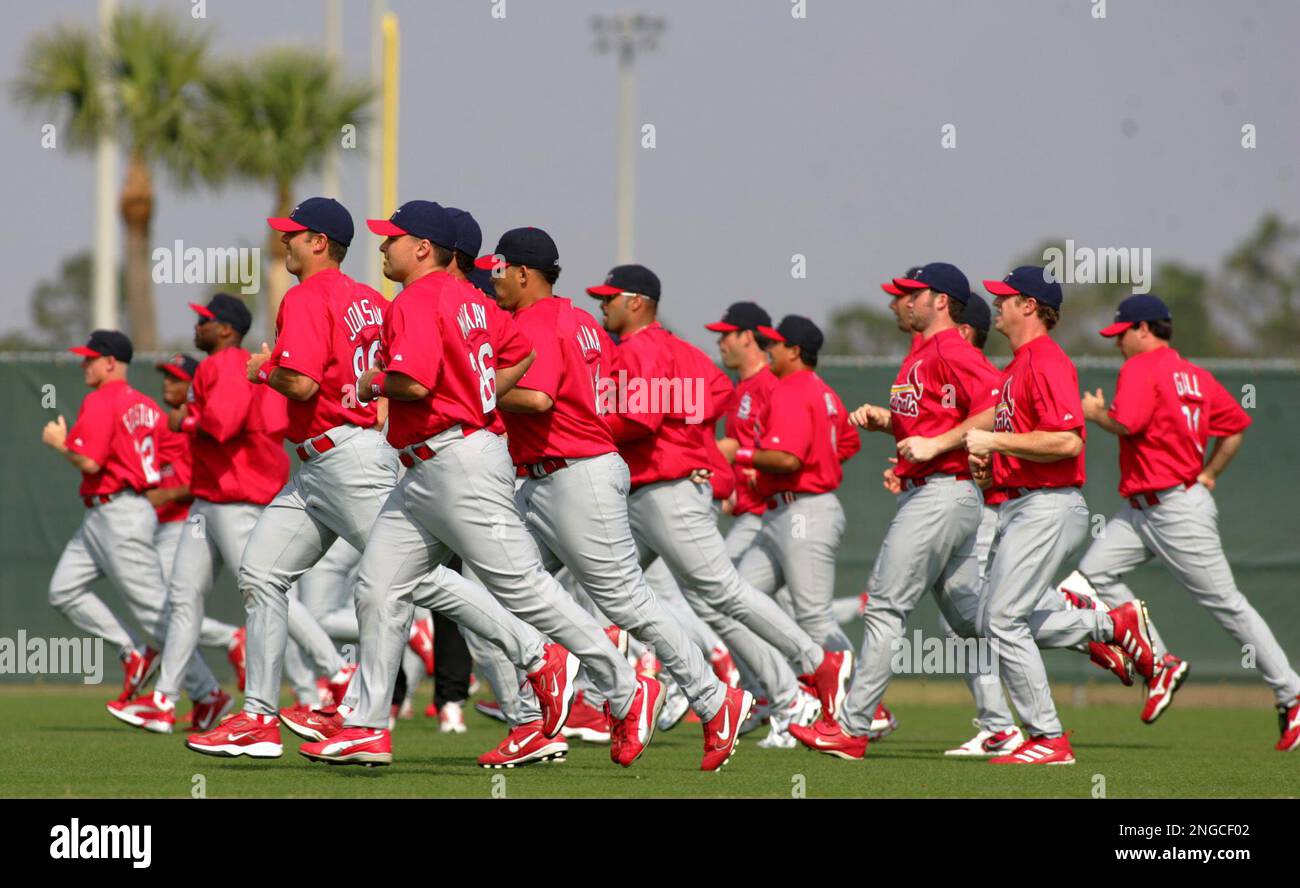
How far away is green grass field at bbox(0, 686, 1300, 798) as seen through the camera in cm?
768

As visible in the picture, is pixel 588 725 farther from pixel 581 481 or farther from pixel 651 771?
pixel 581 481

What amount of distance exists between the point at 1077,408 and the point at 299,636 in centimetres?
505

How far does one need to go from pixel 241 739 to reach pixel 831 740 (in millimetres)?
3015

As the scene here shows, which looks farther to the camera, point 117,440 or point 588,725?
point 117,440

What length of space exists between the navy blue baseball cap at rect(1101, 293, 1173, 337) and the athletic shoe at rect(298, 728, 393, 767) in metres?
5.49

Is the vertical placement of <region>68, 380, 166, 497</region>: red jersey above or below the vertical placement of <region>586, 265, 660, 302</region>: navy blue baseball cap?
below

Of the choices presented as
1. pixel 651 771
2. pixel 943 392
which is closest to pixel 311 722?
pixel 651 771

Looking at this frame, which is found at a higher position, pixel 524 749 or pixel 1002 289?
pixel 1002 289

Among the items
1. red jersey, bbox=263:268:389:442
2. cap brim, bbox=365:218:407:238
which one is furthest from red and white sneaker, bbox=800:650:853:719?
cap brim, bbox=365:218:407:238

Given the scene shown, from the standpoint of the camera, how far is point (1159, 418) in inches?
437

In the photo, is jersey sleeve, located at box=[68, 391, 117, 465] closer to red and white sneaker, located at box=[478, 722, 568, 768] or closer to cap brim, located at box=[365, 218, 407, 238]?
red and white sneaker, located at box=[478, 722, 568, 768]
